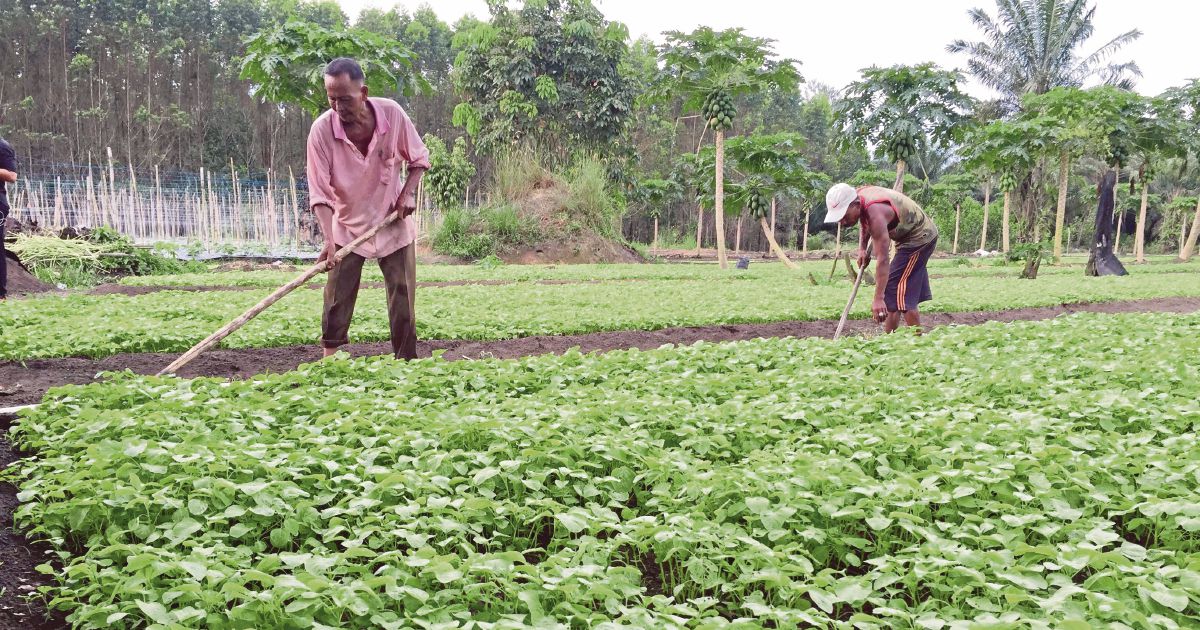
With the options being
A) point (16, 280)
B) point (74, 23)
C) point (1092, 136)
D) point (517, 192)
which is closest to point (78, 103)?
point (74, 23)

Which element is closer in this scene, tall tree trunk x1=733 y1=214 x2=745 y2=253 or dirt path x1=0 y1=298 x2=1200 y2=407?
dirt path x1=0 y1=298 x2=1200 y2=407

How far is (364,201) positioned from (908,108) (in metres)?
19.9

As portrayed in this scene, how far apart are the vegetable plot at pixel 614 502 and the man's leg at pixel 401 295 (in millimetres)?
1129

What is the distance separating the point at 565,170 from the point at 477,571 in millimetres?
27153

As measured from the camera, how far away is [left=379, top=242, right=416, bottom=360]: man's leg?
19.5ft

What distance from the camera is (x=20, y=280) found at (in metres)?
12.2

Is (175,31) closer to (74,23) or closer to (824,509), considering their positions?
(74,23)

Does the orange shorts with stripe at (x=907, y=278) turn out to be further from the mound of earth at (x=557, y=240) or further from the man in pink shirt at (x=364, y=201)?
the mound of earth at (x=557, y=240)

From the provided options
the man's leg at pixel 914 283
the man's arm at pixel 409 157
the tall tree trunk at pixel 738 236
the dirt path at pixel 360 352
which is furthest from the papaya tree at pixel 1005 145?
the man's arm at pixel 409 157

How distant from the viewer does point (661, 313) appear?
9.70 metres

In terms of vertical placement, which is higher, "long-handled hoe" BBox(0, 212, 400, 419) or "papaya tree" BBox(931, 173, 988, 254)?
"papaya tree" BBox(931, 173, 988, 254)

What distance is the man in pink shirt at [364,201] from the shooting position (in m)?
5.84

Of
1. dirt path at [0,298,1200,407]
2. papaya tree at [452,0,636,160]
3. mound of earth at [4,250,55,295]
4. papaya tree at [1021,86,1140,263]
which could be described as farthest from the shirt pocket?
papaya tree at [1021,86,1140,263]

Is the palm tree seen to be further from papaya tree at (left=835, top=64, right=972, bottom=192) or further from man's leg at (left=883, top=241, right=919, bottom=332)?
man's leg at (left=883, top=241, right=919, bottom=332)
